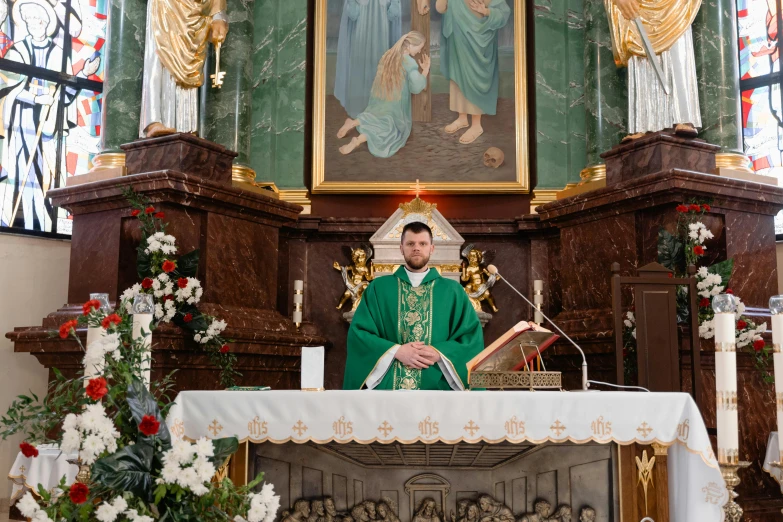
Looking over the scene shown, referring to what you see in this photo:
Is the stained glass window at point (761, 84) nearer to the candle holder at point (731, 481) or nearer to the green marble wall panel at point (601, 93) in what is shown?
the green marble wall panel at point (601, 93)

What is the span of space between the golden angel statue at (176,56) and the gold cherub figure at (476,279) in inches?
105

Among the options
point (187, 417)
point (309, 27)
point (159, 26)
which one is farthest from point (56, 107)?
point (187, 417)

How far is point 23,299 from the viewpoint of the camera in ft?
26.1

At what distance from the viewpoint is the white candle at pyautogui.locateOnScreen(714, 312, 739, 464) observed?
3.63 meters

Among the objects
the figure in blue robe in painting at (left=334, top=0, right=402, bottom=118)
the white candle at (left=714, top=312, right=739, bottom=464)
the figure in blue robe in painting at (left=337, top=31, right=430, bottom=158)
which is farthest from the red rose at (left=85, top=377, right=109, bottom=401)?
the figure in blue robe in painting at (left=334, top=0, right=402, bottom=118)

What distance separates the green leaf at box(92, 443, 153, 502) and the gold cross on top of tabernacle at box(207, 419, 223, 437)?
81 cm

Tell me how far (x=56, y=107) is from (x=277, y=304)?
10.00ft

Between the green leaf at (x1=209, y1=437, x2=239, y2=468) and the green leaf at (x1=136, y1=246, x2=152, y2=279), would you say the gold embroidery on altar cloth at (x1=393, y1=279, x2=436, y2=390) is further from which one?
the green leaf at (x1=209, y1=437, x2=239, y2=468)

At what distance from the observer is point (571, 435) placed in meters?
4.05

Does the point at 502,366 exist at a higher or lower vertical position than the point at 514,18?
lower

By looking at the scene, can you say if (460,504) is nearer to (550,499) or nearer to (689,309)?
(550,499)

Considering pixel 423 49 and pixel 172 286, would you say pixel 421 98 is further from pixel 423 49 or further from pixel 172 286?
pixel 172 286

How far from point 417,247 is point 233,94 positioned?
3.60m

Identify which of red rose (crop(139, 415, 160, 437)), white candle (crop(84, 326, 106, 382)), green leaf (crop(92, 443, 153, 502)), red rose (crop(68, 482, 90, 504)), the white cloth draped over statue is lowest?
red rose (crop(68, 482, 90, 504))
